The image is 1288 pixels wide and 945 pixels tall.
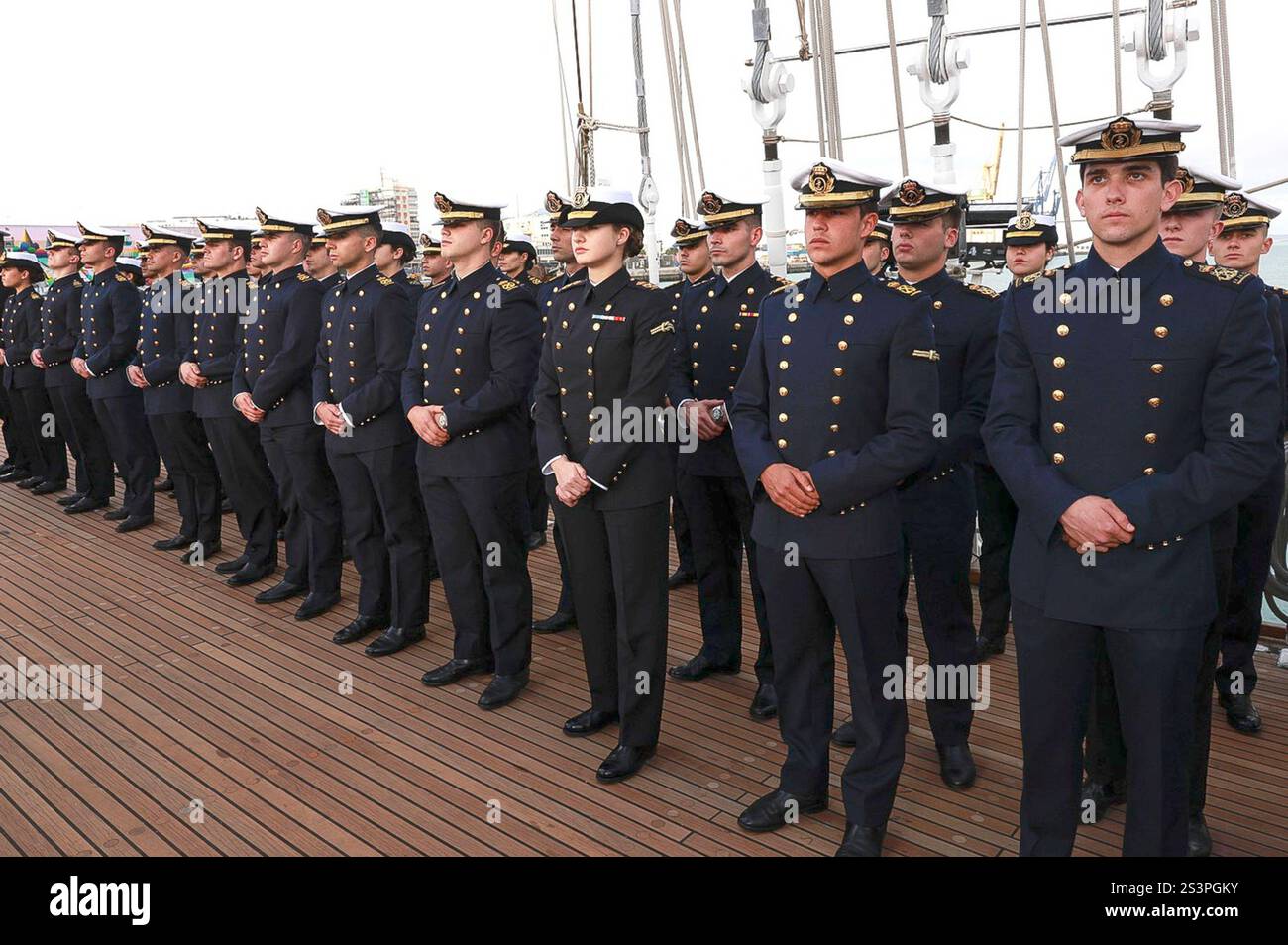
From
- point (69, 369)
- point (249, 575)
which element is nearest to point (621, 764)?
point (249, 575)

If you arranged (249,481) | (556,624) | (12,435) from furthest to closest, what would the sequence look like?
(12,435) → (249,481) → (556,624)

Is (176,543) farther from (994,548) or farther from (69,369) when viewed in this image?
(994,548)

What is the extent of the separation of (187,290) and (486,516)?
126 inches

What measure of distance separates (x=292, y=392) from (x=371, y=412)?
80 centimetres

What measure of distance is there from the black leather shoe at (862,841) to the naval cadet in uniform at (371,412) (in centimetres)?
242

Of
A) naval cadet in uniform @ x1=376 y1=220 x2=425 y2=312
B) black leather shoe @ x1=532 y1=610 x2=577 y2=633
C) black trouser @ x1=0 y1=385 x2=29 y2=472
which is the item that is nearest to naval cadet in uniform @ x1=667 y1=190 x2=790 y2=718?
black leather shoe @ x1=532 y1=610 x2=577 y2=633

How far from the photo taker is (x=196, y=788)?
3.24 m

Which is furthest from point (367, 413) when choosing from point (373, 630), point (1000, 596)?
point (1000, 596)

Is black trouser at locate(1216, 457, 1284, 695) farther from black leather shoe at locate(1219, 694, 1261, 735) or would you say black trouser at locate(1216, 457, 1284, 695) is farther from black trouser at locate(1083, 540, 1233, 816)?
black trouser at locate(1083, 540, 1233, 816)

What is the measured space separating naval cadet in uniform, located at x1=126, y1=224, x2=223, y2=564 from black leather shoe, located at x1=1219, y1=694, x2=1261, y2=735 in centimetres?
540

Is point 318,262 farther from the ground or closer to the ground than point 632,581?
farther from the ground

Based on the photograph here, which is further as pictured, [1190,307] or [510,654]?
[510,654]

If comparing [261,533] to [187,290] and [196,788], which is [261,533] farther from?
[196,788]

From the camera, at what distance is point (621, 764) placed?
10.6ft
